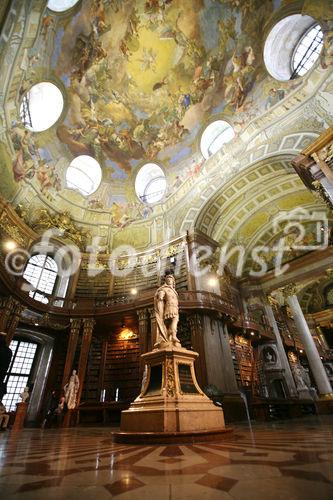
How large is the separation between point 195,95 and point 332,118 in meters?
9.49

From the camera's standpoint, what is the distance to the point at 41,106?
15.5 metres

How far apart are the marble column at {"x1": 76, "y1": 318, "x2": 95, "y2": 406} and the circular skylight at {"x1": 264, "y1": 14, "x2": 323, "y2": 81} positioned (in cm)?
1619

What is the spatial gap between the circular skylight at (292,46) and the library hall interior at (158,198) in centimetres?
8

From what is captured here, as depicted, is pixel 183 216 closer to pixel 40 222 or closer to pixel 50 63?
pixel 40 222

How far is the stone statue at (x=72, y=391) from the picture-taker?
10.7m

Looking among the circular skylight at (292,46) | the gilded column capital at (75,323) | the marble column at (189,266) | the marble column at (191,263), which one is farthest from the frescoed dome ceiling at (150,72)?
the gilded column capital at (75,323)

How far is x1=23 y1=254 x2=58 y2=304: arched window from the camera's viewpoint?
14763 mm

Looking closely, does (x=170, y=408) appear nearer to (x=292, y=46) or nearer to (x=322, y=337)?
(x=292, y=46)

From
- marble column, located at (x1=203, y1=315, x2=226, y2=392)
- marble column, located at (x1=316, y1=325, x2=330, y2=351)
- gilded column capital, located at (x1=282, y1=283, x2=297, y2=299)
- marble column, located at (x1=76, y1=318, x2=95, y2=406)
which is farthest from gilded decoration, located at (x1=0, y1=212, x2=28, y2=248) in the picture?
marble column, located at (x1=316, y1=325, x2=330, y2=351)

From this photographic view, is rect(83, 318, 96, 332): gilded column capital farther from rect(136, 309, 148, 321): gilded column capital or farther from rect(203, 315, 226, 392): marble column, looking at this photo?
rect(203, 315, 226, 392): marble column

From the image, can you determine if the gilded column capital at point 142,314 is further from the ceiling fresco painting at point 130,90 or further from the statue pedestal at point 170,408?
the statue pedestal at point 170,408

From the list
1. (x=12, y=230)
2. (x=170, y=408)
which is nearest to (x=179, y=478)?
(x=170, y=408)

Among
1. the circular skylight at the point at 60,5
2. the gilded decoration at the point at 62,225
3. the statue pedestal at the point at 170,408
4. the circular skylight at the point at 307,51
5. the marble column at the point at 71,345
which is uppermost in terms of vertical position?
the circular skylight at the point at 60,5

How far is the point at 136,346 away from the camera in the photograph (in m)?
13.0
